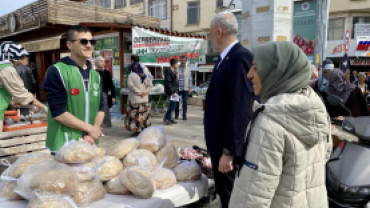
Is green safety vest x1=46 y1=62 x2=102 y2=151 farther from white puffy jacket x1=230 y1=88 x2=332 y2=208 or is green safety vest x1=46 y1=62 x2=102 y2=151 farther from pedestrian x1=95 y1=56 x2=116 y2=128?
pedestrian x1=95 y1=56 x2=116 y2=128

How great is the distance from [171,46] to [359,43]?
16.5m

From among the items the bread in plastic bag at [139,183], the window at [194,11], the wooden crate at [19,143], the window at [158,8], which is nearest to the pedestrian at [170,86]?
the wooden crate at [19,143]

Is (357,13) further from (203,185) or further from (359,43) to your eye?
(203,185)

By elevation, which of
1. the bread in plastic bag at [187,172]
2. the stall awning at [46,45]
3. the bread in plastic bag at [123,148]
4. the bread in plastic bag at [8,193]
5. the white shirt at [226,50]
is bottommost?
the bread in plastic bag at [187,172]

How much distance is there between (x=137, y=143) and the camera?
2.35 m

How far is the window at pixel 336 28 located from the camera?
793 inches

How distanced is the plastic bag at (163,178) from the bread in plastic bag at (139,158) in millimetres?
60

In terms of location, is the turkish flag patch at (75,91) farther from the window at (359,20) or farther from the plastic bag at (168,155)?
the window at (359,20)

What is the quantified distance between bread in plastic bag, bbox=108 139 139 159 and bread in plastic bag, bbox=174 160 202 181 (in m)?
0.42

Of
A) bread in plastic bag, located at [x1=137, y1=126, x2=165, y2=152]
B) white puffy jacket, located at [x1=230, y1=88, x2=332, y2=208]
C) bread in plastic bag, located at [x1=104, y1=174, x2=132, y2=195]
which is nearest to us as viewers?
white puffy jacket, located at [x1=230, y1=88, x2=332, y2=208]

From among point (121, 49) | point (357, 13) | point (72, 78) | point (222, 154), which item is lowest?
point (222, 154)

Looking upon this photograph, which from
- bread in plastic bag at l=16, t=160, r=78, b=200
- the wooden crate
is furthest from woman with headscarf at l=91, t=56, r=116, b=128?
bread in plastic bag at l=16, t=160, r=78, b=200

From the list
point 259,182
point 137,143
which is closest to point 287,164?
point 259,182

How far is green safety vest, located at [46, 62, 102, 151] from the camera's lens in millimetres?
2148
